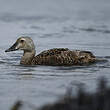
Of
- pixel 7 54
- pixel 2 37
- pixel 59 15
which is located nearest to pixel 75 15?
pixel 59 15

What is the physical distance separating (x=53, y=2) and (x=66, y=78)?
18.4 metres

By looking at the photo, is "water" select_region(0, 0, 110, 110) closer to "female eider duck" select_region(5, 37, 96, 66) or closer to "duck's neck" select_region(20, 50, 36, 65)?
"duck's neck" select_region(20, 50, 36, 65)

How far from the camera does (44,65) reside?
14.4m

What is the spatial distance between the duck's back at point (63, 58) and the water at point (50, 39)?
37 centimetres

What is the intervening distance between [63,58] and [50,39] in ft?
16.4

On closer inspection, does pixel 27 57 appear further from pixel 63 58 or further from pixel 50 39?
pixel 50 39

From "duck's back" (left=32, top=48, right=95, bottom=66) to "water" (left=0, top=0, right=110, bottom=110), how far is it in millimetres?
371

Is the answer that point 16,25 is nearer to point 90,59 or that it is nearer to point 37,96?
point 90,59

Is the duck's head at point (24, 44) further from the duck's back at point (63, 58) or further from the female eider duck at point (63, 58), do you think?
the duck's back at point (63, 58)

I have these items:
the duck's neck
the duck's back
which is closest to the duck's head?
the duck's neck

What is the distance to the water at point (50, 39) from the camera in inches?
433

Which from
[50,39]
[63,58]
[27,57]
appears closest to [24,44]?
[27,57]

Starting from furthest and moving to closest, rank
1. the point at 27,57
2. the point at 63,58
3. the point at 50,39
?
the point at 50,39
the point at 27,57
the point at 63,58

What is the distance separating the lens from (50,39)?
19297mm
